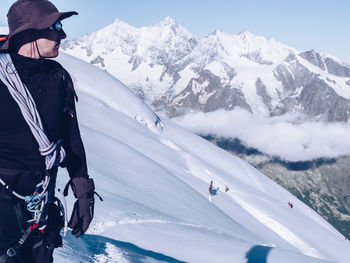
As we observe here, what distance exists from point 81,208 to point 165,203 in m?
13.2

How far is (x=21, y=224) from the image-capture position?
360 cm

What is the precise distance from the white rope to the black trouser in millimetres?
318

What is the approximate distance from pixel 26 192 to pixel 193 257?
6.20 m

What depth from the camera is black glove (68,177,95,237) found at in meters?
4.19

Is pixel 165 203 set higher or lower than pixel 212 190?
higher

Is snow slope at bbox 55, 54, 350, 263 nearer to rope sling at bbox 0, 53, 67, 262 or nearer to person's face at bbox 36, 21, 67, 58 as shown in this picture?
rope sling at bbox 0, 53, 67, 262

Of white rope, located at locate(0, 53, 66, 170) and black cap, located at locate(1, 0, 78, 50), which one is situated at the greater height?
black cap, located at locate(1, 0, 78, 50)

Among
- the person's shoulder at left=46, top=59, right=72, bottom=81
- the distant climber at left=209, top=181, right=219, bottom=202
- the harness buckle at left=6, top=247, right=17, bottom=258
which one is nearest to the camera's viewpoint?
the harness buckle at left=6, top=247, right=17, bottom=258

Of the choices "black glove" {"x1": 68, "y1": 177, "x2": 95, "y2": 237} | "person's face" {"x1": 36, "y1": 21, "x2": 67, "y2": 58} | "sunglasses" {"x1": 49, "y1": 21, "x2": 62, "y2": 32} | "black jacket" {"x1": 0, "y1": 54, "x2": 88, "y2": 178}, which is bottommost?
"black glove" {"x1": 68, "y1": 177, "x2": 95, "y2": 237}

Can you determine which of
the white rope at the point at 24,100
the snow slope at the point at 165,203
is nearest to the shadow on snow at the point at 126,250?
the snow slope at the point at 165,203

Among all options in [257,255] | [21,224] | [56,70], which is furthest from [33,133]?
[257,255]

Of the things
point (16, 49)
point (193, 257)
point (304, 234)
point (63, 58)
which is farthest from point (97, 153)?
point (63, 58)

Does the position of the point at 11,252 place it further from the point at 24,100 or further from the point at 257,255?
the point at 257,255

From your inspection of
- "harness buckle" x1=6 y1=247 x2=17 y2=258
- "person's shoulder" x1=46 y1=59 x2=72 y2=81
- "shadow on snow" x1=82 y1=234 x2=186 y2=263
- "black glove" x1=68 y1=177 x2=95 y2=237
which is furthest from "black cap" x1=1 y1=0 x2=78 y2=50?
"shadow on snow" x1=82 y1=234 x2=186 y2=263
